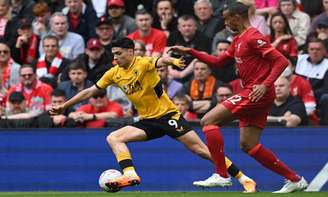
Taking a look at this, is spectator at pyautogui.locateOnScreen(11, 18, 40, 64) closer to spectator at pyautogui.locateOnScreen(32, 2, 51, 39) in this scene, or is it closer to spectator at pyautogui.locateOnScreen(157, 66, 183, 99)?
spectator at pyautogui.locateOnScreen(32, 2, 51, 39)

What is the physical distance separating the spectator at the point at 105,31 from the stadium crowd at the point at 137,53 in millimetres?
17

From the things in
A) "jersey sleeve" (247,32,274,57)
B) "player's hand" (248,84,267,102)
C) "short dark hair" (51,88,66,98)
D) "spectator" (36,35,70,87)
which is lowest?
"short dark hair" (51,88,66,98)

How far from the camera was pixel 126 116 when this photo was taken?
1544cm

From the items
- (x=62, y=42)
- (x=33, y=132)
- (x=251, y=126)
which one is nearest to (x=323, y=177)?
(x=251, y=126)

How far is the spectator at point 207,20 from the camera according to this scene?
57.1ft

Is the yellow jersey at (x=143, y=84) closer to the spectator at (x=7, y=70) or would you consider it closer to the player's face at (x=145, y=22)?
the player's face at (x=145, y=22)

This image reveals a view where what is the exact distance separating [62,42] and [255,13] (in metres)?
3.44

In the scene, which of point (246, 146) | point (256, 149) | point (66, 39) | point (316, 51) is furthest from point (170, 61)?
point (66, 39)

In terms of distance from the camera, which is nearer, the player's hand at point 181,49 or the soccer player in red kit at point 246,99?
the soccer player in red kit at point 246,99

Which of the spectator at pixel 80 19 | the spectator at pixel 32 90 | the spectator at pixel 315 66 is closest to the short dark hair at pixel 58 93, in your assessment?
the spectator at pixel 32 90

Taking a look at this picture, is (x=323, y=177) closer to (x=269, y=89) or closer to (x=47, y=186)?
(x=269, y=89)

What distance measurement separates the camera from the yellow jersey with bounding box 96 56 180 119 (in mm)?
12750

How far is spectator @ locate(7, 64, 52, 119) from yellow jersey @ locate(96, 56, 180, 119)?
336 centimetres

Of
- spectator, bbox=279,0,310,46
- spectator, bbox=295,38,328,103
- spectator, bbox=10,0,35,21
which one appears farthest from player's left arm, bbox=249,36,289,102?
spectator, bbox=10,0,35,21
